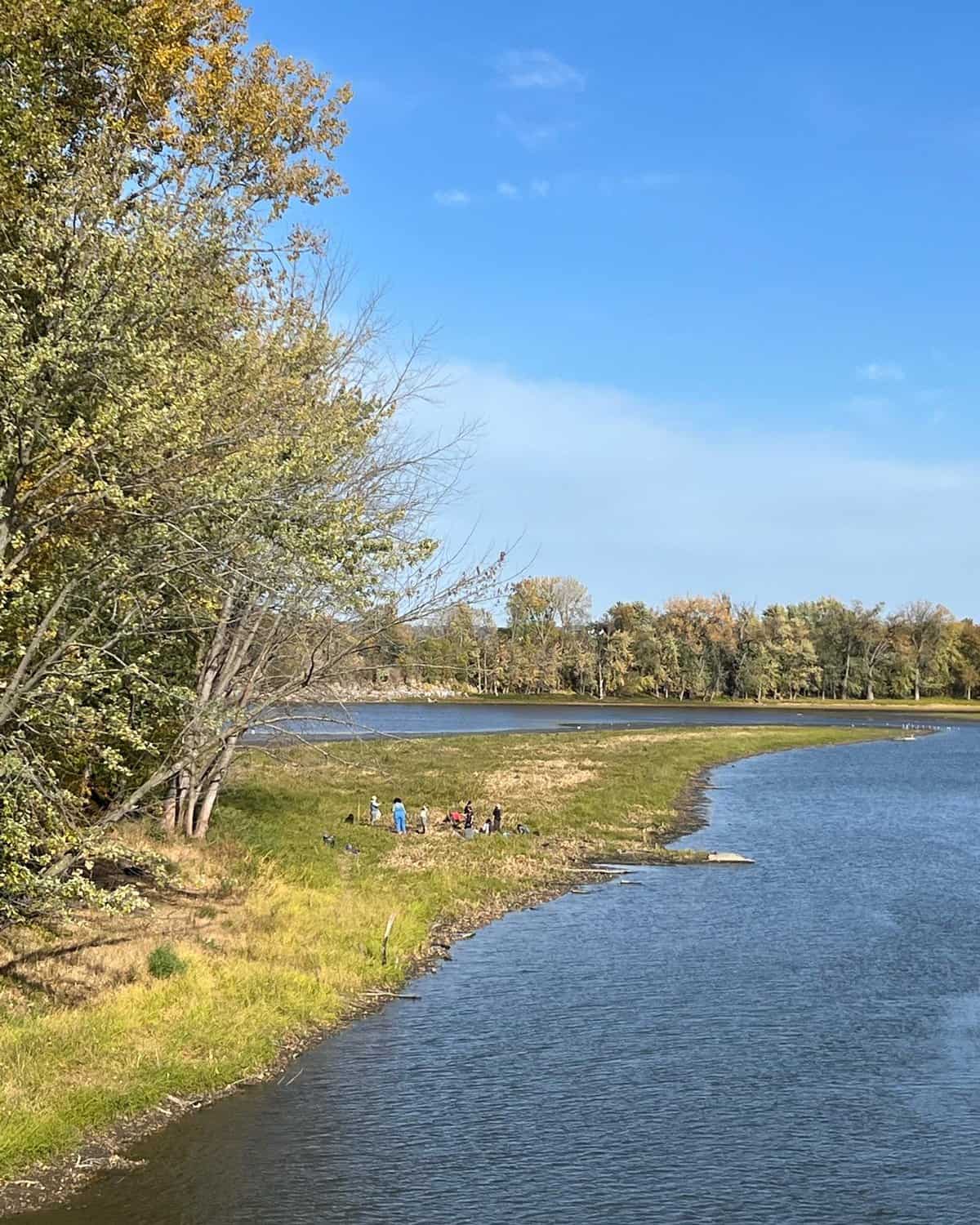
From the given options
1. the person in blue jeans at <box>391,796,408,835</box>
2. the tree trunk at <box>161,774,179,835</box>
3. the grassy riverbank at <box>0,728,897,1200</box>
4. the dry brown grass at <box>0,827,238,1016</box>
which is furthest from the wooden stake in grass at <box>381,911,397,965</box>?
the person in blue jeans at <box>391,796,408,835</box>

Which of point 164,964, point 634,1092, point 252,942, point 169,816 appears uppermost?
point 169,816

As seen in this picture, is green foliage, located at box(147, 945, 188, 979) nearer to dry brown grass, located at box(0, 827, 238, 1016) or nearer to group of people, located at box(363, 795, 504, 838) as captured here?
dry brown grass, located at box(0, 827, 238, 1016)

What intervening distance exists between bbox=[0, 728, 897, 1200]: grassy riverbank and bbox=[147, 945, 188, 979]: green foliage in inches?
5.2

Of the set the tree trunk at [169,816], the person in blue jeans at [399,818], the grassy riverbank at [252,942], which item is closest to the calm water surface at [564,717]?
the grassy riverbank at [252,942]

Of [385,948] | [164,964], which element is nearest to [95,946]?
[164,964]

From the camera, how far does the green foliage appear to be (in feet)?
74.5

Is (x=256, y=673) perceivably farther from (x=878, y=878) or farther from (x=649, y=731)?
(x=649, y=731)

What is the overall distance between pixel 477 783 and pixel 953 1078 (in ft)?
141

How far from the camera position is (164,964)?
22875 mm

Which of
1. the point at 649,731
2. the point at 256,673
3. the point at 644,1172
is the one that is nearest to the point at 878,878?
the point at 256,673

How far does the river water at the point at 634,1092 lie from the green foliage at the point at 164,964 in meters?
3.42

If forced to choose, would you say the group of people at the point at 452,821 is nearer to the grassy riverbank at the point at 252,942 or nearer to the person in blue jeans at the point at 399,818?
the person in blue jeans at the point at 399,818

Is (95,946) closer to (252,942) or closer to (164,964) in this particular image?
(164,964)

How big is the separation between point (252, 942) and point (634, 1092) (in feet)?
33.0
